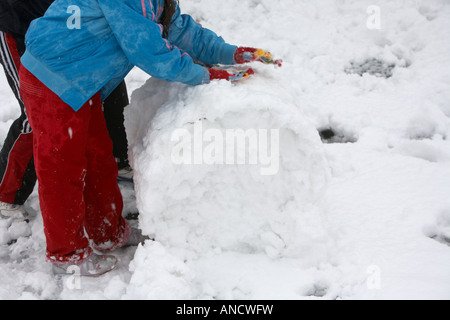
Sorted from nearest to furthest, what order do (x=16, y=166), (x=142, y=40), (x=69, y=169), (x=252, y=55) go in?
(x=142, y=40) → (x=69, y=169) → (x=252, y=55) → (x=16, y=166)

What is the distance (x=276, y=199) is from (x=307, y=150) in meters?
0.28

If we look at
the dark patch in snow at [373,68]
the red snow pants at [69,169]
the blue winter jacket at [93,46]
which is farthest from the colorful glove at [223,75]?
the dark patch in snow at [373,68]

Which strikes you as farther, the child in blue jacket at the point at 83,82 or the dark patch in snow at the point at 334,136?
the dark patch in snow at the point at 334,136

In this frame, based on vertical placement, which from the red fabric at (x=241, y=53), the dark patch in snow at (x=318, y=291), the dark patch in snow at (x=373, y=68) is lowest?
the dark patch in snow at (x=318, y=291)

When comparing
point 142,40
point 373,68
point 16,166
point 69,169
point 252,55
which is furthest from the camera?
point 373,68

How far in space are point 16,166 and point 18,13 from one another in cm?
80

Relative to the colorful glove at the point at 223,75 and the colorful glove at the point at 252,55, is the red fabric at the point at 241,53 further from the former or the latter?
the colorful glove at the point at 223,75

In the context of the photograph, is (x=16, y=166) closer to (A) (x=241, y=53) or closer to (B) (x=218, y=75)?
(B) (x=218, y=75)

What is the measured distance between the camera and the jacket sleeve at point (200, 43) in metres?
1.99

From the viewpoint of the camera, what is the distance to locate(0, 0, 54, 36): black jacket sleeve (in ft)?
5.82

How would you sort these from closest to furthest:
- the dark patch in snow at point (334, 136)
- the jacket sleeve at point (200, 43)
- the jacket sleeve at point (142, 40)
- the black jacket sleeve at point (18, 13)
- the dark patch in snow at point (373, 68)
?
the jacket sleeve at point (142, 40), the black jacket sleeve at point (18, 13), the jacket sleeve at point (200, 43), the dark patch in snow at point (334, 136), the dark patch in snow at point (373, 68)

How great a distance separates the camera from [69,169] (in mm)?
1698

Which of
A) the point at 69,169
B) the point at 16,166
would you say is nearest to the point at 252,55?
the point at 69,169
